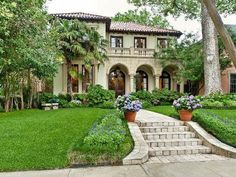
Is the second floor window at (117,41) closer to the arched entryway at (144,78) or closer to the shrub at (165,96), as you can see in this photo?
the arched entryway at (144,78)

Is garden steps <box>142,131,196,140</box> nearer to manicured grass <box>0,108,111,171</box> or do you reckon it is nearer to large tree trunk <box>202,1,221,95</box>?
manicured grass <box>0,108,111,171</box>

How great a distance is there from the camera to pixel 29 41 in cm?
1427

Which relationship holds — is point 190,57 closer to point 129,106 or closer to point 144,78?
point 144,78

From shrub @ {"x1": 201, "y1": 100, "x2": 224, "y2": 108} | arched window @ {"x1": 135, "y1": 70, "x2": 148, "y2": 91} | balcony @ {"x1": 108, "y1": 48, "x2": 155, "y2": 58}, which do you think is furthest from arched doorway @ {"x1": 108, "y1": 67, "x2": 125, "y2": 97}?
shrub @ {"x1": 201, "y1": 100, "x2": 224, "y2": 108}

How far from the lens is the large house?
996 inches

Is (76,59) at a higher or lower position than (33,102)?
higher

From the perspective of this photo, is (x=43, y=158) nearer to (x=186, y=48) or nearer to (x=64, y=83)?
(x=64, y=83)

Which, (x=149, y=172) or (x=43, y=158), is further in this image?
(x=43, y=158)

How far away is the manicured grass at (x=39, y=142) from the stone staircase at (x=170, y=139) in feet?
6.93

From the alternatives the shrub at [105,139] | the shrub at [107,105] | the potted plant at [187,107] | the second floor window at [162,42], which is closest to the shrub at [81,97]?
the shrub at [107,105]

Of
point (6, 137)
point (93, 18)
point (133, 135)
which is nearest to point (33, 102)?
point (93, 18)

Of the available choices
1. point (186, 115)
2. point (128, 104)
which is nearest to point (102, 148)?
point (128, 104)

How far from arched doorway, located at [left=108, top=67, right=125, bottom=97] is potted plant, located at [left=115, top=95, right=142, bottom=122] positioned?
55.7 ft

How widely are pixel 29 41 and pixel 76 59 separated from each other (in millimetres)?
9673
